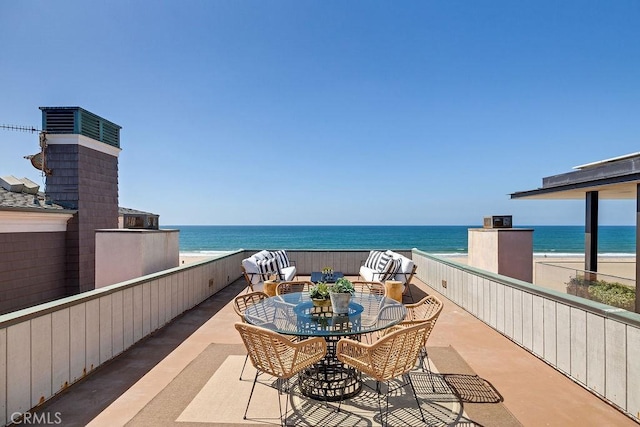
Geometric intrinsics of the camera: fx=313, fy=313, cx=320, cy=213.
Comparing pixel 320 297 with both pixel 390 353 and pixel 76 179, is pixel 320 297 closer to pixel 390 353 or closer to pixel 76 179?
pixel 390 353

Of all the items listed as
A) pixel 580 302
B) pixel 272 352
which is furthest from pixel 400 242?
pixel 272 352

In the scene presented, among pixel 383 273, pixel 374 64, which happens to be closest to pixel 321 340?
pixel 383 273

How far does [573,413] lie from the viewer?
2307 mm

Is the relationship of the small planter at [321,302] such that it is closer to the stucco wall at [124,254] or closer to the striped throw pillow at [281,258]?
the stucco wall at [124,254]

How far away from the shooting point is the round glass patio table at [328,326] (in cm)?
251

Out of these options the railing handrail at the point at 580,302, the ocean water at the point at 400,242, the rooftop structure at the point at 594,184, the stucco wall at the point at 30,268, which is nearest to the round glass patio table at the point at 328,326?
the railing handrail at the point at 580,302

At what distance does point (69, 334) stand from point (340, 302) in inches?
93.0

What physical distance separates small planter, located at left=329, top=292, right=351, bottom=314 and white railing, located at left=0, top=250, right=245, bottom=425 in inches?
A: 89.7

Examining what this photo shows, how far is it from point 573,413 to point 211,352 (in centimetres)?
331

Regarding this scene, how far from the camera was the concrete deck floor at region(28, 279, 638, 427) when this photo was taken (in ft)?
7.51

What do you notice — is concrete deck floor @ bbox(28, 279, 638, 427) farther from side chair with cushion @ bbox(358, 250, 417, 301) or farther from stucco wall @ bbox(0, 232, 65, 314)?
stucco wall @ bbox(0, 232, 65, 314)

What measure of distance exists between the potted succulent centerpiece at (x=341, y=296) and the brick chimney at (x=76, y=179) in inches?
271

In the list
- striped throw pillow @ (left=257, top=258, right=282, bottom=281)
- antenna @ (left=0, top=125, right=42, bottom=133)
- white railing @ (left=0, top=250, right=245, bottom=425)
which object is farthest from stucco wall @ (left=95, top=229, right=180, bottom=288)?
antenna @ (left=0, top=125, right=42, bottom=133)

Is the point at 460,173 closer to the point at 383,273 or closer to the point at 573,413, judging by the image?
the point at 383,273
